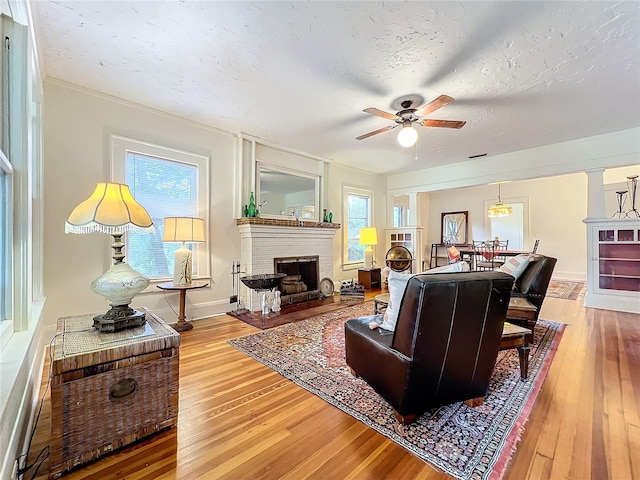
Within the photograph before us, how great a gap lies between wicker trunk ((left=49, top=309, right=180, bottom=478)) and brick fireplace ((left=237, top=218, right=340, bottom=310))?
2.47m

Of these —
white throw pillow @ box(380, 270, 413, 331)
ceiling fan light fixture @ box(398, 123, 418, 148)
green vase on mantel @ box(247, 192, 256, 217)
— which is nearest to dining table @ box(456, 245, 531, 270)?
ceiling fan light fixture @ box(398, 123, 418, 148)

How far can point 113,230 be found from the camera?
→ 1668 millimetres

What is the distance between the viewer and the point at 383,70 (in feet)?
8.47

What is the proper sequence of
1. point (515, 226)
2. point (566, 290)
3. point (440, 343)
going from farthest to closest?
1. point (515, 226)
2. point (566, 290)
3. point (440, 343)

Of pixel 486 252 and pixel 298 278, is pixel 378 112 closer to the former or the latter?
pixel 298 278

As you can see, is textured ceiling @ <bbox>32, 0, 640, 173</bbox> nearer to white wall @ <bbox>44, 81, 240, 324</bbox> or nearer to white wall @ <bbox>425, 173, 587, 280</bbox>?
white wall @ <bbox>44, 81, 240, 324</bbox>

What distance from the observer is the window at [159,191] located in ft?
10.7

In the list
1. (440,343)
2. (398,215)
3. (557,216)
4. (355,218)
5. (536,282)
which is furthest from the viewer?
(398,215)

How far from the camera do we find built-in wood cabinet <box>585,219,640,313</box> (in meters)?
4.17

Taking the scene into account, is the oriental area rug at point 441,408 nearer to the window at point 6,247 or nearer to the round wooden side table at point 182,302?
the round wooden side table at point 182,302

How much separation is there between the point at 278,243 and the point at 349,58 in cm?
278

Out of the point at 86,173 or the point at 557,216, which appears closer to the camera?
the point at 86,173

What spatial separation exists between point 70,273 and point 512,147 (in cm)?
632

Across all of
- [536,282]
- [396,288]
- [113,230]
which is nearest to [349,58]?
[396,288]
